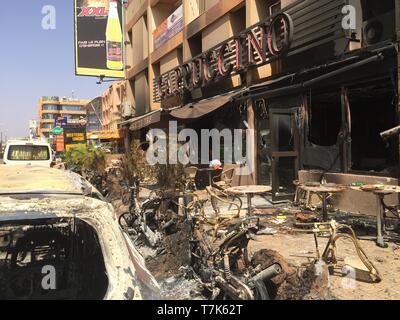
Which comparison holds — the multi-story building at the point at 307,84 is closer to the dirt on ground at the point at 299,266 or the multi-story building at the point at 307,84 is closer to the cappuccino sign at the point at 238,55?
the cappuccino sign at the point at 238,55

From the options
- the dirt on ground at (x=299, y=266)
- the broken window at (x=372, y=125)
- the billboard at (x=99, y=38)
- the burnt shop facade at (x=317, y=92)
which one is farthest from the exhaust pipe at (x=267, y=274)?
the billboard at (x=99, y=38)

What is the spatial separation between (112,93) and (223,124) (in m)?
48.8

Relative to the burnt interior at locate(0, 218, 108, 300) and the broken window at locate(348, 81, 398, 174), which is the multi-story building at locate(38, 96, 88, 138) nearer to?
the broken window at locate(348, 81, 398, 174)

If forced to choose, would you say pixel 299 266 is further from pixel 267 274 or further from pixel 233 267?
pixel 267 274

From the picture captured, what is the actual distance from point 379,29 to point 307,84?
1.94m

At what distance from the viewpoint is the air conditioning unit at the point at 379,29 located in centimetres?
768

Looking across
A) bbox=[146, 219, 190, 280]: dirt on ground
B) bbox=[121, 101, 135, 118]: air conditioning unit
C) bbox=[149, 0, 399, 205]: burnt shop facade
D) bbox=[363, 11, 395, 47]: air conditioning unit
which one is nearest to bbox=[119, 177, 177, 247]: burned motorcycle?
bbox=[146, 219, 190, 280]: dirt on ground

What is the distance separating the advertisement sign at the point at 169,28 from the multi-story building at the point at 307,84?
3766mm

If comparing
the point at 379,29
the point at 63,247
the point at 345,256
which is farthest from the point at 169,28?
the point at 63,247

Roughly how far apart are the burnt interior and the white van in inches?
421

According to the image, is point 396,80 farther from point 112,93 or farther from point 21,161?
point 112,93

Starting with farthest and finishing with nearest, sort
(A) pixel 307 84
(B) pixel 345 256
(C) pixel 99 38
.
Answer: (C) pixel 99 38 < (A) pixel 307 84 < (B) pixel 345 256

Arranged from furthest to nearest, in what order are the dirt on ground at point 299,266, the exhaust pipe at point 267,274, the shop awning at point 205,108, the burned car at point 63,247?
the shop awning at point 205,108 < the dirt on ground at point 299,266 < the exhaust pipe at point 267,274 < the burned car at point 63,247

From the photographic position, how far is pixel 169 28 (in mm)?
20578
